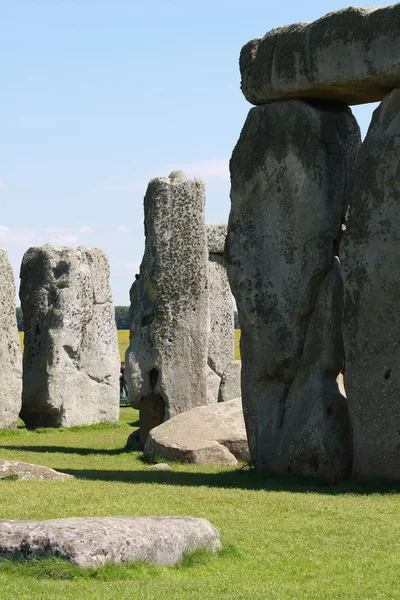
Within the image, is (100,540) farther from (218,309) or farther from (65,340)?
(218,309)

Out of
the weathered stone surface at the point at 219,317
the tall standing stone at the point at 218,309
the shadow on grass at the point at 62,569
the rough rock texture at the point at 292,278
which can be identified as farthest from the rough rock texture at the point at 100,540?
the weathered stone surface at the point at 219,317

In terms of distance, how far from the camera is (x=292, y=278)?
651 inches

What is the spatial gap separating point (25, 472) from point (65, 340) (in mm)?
11188

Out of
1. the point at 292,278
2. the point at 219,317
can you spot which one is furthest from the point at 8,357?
the point at 292,278

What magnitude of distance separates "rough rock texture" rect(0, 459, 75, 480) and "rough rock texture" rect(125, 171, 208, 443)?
20.5 ft

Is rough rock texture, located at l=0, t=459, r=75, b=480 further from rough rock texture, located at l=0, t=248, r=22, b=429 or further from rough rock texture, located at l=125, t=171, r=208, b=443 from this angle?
rough rock texture, located at l=0, t=248, r=22, b=429

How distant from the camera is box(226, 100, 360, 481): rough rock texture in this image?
16.1 m

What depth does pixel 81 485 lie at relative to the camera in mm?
13914

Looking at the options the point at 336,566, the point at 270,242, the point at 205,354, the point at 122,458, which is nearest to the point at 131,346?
the point at 205,354

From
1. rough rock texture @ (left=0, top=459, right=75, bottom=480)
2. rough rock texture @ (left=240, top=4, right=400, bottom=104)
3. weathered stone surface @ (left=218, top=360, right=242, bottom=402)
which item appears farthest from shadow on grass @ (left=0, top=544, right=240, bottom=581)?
weathered stone surface @ (left=218, top=360, right=242, bottom=402)

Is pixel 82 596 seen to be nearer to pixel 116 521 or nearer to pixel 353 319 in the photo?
pixel 116 521

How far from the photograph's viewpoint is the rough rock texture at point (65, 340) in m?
25.7

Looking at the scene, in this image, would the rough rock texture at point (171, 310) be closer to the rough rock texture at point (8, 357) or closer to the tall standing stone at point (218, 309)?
the rough rock texture at point (8, 357)

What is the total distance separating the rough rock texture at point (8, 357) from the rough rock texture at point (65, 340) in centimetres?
123
